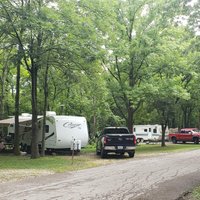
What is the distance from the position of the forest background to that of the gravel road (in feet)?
14.2

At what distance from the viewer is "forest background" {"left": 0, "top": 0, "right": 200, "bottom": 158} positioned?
1633 cm

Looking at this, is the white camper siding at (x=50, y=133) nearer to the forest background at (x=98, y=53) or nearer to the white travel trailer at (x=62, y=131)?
the white travel trailer at (x=62, y=131)

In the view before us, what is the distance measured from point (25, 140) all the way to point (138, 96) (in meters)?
8.36

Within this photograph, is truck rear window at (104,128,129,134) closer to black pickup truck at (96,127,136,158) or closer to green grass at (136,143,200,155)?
black pickup truck at (96,127,136,158)

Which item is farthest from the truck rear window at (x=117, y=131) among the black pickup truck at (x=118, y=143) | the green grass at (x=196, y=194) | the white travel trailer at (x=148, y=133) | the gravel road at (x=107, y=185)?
the white travel trailer at (x=148, y=133)

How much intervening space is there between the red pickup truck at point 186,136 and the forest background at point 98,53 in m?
4.67

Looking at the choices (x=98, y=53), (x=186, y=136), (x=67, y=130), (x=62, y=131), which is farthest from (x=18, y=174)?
(x=186, y=136)

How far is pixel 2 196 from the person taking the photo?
885cm

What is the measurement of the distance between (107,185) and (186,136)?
31893 mm

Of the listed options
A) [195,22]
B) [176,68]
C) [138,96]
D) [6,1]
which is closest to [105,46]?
[138,96]

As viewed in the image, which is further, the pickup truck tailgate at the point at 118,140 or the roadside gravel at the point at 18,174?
the pickup truck tailgate at the point at 118,140

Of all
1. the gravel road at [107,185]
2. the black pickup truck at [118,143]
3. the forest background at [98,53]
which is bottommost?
the gravel road at [107,185]

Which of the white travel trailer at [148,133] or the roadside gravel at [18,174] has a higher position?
the white travel trailer at [148,133]

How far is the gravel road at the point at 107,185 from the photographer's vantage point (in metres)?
8.96
